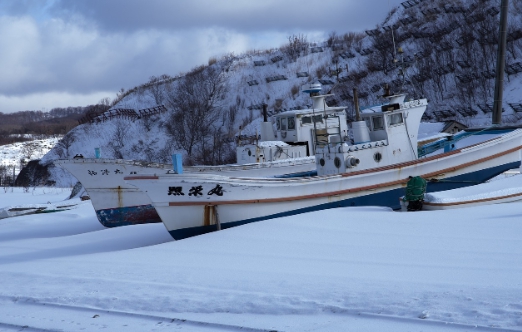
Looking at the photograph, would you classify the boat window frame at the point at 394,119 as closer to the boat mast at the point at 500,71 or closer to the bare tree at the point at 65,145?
the boat mast at the point at 500,71

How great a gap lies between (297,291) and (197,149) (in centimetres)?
4488

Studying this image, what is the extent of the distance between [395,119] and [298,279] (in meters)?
11.3

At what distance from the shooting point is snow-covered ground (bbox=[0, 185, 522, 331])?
5.57 metres

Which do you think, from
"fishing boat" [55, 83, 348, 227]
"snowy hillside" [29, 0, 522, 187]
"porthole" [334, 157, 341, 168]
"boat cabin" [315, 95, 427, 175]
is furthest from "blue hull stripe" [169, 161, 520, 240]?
"snowy hillside" [29, 0, 522, 187]

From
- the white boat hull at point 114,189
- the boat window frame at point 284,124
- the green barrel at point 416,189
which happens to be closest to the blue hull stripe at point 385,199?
the green barrel at point 416,189

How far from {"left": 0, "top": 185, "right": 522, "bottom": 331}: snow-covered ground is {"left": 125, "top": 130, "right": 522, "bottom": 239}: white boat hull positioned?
3.45ft

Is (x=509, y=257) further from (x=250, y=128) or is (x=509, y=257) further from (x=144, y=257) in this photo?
(x=250, y=128)

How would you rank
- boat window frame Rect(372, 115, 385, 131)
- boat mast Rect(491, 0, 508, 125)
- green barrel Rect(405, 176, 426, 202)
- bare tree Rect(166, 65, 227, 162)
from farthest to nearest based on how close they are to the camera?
bare tree Rect(166, 65, 227, 162)
boat mast Rect(491, 0, 508, 125)
boat window frame Rect(372, 115, 385, 131)
green barrel Rect(405, 176, 426, 202)

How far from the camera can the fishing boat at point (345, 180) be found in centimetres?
1199

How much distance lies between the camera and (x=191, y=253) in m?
9.51

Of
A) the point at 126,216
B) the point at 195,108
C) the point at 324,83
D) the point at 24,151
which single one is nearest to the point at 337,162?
the point at 126,216

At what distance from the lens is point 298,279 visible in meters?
6.99

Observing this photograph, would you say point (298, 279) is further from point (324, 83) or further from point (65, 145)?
point (65, 145)

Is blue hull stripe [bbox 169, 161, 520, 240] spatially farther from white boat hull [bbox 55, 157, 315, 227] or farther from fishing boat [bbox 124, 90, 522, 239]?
white boat hull [bbox 55, 157, 315, 227]
